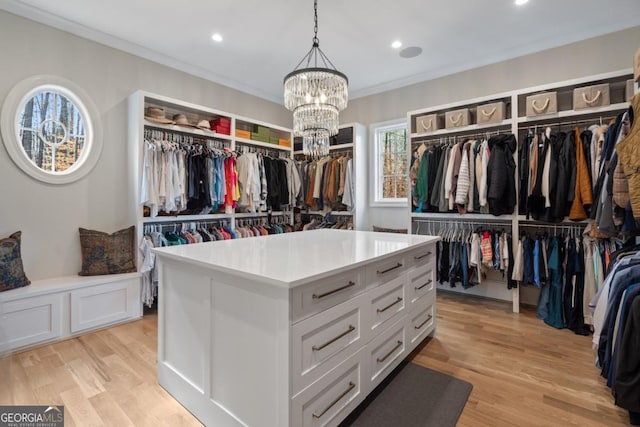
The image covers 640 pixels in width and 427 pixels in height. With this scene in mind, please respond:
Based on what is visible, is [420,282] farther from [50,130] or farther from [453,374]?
[50,130]

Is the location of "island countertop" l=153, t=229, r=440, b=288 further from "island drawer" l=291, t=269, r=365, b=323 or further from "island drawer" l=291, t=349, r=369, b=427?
"island drawer" l=291, t=349, r=369, b=427

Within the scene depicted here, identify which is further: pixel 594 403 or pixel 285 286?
pixel 594 403

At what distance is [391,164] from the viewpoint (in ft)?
15.1

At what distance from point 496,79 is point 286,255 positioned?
3523 mm

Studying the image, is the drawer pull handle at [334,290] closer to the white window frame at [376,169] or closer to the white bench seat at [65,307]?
the white bench seat at [65,307]

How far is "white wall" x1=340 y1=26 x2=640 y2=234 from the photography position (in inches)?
117

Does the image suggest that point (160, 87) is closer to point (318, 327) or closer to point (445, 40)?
point (445, 40)

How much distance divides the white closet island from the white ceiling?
2.15 metres

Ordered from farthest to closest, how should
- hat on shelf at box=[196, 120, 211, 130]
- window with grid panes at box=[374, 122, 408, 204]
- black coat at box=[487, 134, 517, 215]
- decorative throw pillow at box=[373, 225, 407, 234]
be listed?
window with grid panes at box=[374, 122, 408, 204]
decorative throw pillow at box=[373, 225, 407, 234]
hat on shelf at box=[196, 120, 211, 130]
black coat at box=[487, 134, 517, 215]

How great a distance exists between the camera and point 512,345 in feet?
7.98

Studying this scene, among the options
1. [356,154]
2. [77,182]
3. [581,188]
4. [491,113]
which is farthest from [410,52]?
[77,182]

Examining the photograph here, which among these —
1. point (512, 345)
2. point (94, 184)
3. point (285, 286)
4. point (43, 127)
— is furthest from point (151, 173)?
point (512, 345)

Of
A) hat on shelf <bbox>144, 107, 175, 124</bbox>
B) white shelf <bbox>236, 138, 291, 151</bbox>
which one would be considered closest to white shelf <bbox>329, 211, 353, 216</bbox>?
white shelf <bbox>236, 138, 291, 151</bbox>

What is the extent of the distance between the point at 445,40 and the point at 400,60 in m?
0.59
